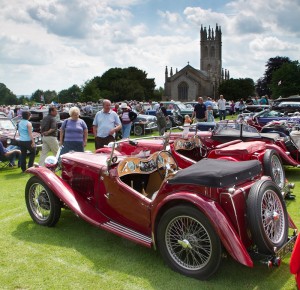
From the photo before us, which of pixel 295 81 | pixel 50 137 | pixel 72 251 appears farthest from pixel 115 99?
pixel 72 251

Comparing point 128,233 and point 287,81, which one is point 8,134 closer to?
point 128,233

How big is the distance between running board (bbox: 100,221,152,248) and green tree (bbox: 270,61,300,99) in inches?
2155

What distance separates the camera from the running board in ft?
13.1

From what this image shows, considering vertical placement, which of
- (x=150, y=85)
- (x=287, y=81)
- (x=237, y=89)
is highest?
(x=150, y=85)

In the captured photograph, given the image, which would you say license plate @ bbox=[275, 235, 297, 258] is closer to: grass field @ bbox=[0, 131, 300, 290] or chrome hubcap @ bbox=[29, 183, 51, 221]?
grass field @ bbox=[0, 131, 300, 290]

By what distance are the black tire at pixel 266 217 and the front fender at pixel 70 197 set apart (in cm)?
196

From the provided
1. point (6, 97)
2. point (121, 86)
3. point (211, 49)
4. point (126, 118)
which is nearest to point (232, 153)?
point (126, 118)

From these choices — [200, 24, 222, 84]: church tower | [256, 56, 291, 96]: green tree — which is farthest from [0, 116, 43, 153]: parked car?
[200, 24, 222, 84]: church tower

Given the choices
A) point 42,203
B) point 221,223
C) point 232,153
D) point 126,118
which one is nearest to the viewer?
point 221,223

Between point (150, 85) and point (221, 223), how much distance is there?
8788 cm

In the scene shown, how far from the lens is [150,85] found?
8988 cm

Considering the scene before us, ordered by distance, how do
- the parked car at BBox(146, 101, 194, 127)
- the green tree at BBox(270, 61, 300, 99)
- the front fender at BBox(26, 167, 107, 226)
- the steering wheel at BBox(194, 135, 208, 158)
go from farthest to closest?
the green tree at BBox(270, 61, 300, 99), the parked car at BBox(146, 101, 194, 127), the steering wheel at BBox(194, 135, 208, 158), the front fender at BBox(26, 167, 107, 226)

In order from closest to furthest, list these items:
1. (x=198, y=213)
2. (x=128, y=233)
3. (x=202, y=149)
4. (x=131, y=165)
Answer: (x=198, y=213) < (x=128, y=233) < (x=131, y=165) < (x=202, y=149)

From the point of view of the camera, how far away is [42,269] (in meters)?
4.00
